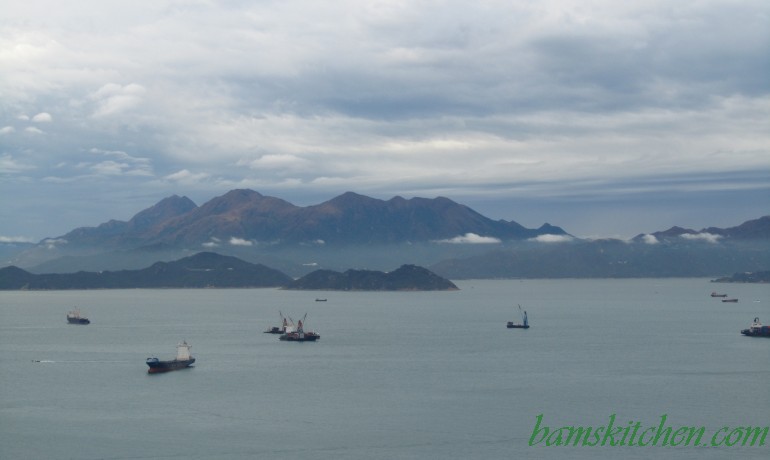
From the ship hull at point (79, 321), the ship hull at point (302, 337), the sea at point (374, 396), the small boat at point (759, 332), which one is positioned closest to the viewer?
the sea at point (374, 396)

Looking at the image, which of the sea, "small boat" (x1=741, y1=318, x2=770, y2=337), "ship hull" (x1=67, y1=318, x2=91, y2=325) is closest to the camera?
the sea

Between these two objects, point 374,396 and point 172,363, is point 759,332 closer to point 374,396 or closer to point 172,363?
point 374,396

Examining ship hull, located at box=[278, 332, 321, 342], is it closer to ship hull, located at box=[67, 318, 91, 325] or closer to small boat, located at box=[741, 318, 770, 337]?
ship hull, located at box=[67, 318, 91, 325]

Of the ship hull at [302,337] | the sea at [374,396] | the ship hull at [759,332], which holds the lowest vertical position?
the sea at [374,396]

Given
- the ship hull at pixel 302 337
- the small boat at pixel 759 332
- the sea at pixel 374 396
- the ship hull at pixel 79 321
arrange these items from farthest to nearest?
the ship hull at pixel 79 321, the small boat at pixel 759 332, the ship hull at pixel 302 337, the sea at pixel 374 396

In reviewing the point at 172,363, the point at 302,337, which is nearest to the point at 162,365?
the point at 172,363

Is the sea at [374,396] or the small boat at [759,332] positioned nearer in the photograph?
the sea at [374,396]

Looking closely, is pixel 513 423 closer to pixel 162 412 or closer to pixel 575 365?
pixel 162 412

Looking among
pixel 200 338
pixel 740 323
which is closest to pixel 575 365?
pixel 200 338

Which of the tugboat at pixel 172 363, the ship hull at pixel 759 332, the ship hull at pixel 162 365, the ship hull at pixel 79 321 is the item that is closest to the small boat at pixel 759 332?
the ship hull at pixel 759 332

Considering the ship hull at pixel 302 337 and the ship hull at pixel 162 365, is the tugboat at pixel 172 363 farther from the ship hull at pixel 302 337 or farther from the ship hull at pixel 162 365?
the ship hull at pixel 302 337

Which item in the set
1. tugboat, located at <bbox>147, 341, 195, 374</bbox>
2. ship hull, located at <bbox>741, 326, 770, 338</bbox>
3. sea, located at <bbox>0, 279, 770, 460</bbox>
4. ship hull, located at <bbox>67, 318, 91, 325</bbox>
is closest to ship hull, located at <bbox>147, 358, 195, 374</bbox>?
tugboat, located at <bbox>147, 341, 195, 374</bbox>

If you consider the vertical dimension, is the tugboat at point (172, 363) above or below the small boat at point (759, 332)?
below
